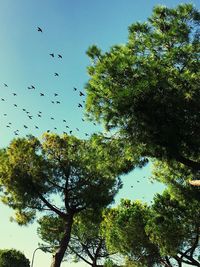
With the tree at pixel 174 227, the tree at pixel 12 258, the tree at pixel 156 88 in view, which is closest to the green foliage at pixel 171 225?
the tree at pixel 174 227

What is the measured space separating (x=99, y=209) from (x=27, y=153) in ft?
23.2

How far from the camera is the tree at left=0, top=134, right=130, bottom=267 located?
29.6m

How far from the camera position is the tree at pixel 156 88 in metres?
13.2

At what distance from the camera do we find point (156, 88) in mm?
13180

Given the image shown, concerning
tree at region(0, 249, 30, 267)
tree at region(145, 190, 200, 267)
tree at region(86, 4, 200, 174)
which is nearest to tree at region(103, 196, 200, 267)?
tree at region(145, 190, 200, 267)

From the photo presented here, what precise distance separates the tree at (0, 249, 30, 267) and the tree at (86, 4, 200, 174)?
4188 centimetres

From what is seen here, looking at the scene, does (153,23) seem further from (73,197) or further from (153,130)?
(73,197)

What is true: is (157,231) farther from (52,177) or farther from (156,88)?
(156,88)

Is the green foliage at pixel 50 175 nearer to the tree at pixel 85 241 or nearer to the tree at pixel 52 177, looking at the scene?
the tree at pixel 52 177

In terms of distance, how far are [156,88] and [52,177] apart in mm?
18776

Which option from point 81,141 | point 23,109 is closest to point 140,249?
point 81,141

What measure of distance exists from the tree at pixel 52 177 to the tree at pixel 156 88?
14766mm

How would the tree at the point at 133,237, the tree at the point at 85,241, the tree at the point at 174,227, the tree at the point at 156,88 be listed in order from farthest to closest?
1. the tree at the point at 85,241
2. the tree at the point at 133,237
3. the tree at the point at 174,227
4. the tree at the point at 156,88

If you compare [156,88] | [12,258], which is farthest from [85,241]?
[156,88]
